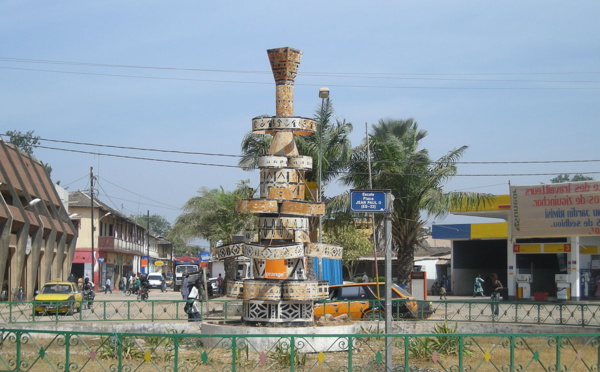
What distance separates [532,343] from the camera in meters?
16.0

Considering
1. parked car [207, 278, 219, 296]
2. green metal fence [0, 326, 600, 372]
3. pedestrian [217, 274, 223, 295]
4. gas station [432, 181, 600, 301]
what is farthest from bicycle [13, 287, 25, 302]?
gas station [432, 181, 600, 301]

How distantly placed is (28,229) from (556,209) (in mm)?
28313

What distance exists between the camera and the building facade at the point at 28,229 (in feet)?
133

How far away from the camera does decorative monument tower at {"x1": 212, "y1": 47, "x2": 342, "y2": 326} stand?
19359 millimetres

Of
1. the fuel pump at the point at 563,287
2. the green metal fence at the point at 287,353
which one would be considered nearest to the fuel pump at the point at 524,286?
the fuel pump at the point at 563,287

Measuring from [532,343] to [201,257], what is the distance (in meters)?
17.8

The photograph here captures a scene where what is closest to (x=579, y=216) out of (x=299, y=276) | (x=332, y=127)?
(x=332, y=127)

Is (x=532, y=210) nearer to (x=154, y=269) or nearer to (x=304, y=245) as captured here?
(x=304, y=245)

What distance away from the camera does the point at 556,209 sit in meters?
36.2

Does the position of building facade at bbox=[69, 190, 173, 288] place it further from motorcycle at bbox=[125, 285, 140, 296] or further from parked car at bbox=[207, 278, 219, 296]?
parked car at bbox=[207, 278, 219, 296]

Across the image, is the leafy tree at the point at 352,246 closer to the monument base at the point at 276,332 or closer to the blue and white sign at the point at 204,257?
the blue and white sign at the point at 204,257

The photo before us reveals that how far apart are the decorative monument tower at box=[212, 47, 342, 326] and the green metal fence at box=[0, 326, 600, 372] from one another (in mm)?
1714

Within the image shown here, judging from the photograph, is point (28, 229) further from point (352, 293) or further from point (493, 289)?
point (493, 289)

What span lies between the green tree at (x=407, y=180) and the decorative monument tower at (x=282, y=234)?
1410 cm
